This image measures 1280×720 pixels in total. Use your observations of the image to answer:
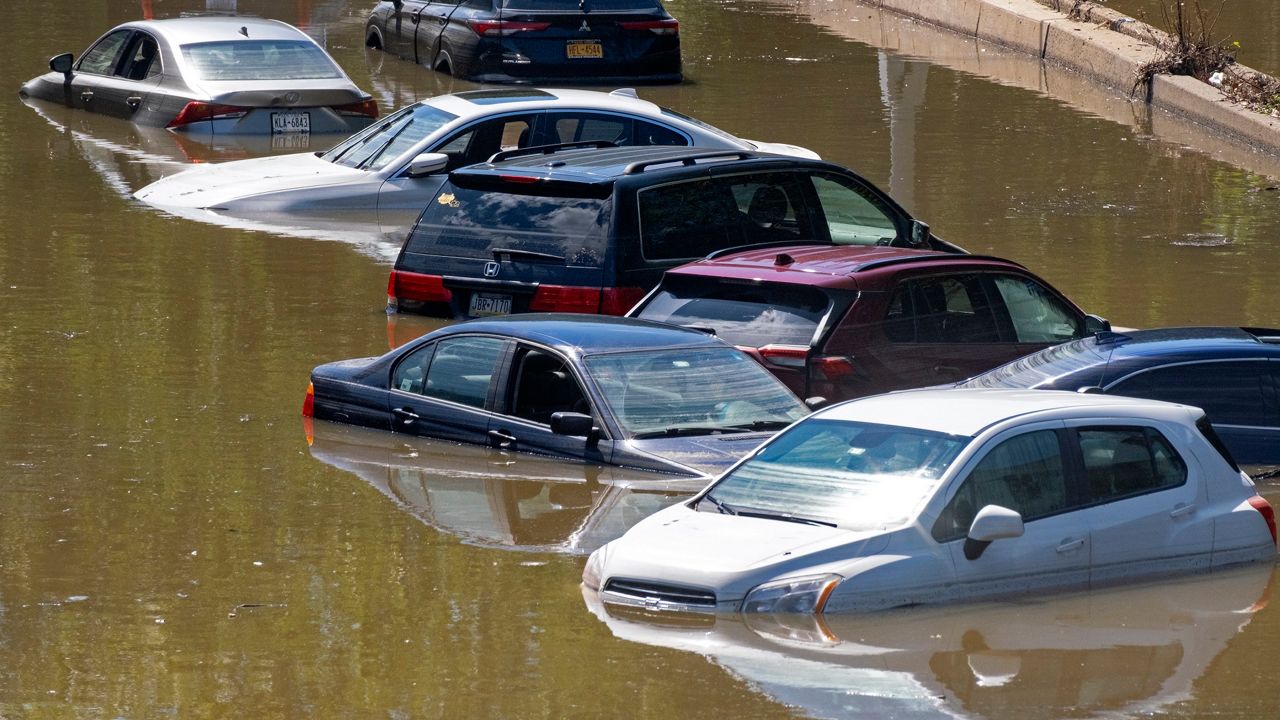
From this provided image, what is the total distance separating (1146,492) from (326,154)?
11850 mm

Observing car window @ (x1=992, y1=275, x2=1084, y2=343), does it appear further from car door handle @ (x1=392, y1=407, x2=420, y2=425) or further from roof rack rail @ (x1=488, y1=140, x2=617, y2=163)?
roof rack rail @ (x1=488, y1=140, x2=617, y2=163)

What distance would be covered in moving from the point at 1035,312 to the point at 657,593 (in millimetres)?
5125

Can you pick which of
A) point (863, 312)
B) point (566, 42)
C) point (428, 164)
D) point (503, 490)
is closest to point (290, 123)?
point (428, 164)

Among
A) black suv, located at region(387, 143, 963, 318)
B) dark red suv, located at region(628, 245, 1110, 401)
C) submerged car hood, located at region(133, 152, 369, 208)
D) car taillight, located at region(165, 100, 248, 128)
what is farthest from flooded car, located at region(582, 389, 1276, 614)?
car taillight, located at region(165, 100, 248, 128)

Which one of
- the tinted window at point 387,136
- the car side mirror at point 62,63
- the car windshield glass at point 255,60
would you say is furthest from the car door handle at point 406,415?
the car side mirror at point 62,63

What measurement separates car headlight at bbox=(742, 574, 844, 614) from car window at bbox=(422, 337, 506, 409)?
3.78 metres

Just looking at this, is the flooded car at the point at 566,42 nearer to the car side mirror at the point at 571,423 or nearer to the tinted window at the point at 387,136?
the tinted window at the point at 387,136

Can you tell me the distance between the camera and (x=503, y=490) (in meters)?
11.9

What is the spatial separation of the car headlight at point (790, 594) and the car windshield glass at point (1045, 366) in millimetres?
3383

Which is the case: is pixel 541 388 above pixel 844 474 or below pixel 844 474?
below

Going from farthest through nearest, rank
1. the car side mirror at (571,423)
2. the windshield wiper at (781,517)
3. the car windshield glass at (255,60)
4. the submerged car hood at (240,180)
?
the car windshield glass at (255,60)
the submerged car hood at (240,180)
the car side mirror at (571,423)
the windshield wiper at (781,517)

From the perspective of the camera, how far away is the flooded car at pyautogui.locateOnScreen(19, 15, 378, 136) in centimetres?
2383

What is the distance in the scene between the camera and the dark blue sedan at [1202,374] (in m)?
12.7

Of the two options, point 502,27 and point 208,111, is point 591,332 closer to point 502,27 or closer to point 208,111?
point 208,111
